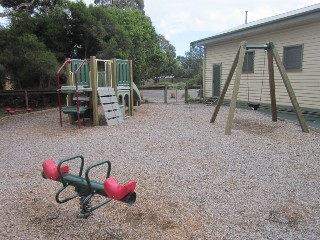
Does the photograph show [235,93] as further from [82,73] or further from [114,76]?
[82,73]

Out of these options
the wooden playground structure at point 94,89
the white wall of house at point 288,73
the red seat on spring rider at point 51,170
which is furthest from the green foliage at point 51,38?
the red seat on spring rider at point 51,170

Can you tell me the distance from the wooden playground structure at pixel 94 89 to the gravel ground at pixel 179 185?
1.16 metres

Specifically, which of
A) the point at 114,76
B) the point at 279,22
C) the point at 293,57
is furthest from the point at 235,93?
the point at 279,22

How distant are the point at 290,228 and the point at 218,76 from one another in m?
11.7

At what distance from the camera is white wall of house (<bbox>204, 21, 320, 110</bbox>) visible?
936 cm

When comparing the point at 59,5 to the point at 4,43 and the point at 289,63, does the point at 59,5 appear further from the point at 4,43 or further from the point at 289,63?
the point at 289,63

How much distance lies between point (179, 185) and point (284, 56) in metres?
8.33

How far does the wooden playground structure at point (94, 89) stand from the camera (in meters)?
8.25

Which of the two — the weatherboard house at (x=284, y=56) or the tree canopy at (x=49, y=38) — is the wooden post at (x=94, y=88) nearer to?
the tree canopy at (x=49, y=38)

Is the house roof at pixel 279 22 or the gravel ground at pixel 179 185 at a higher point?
the house roof at pixel 279 22

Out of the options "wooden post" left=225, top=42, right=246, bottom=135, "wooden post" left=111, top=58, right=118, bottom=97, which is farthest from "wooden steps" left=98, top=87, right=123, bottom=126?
"wooden post" left=225, top=42, right=246, bottom=135

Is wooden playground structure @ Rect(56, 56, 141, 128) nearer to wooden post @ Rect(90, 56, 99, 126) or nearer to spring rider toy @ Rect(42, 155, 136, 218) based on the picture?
wooden post @ Rect(90, 56, 99, 126)

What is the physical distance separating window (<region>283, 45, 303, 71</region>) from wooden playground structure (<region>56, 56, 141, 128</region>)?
540 centimetres

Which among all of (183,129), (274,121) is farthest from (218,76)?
(183,129)
